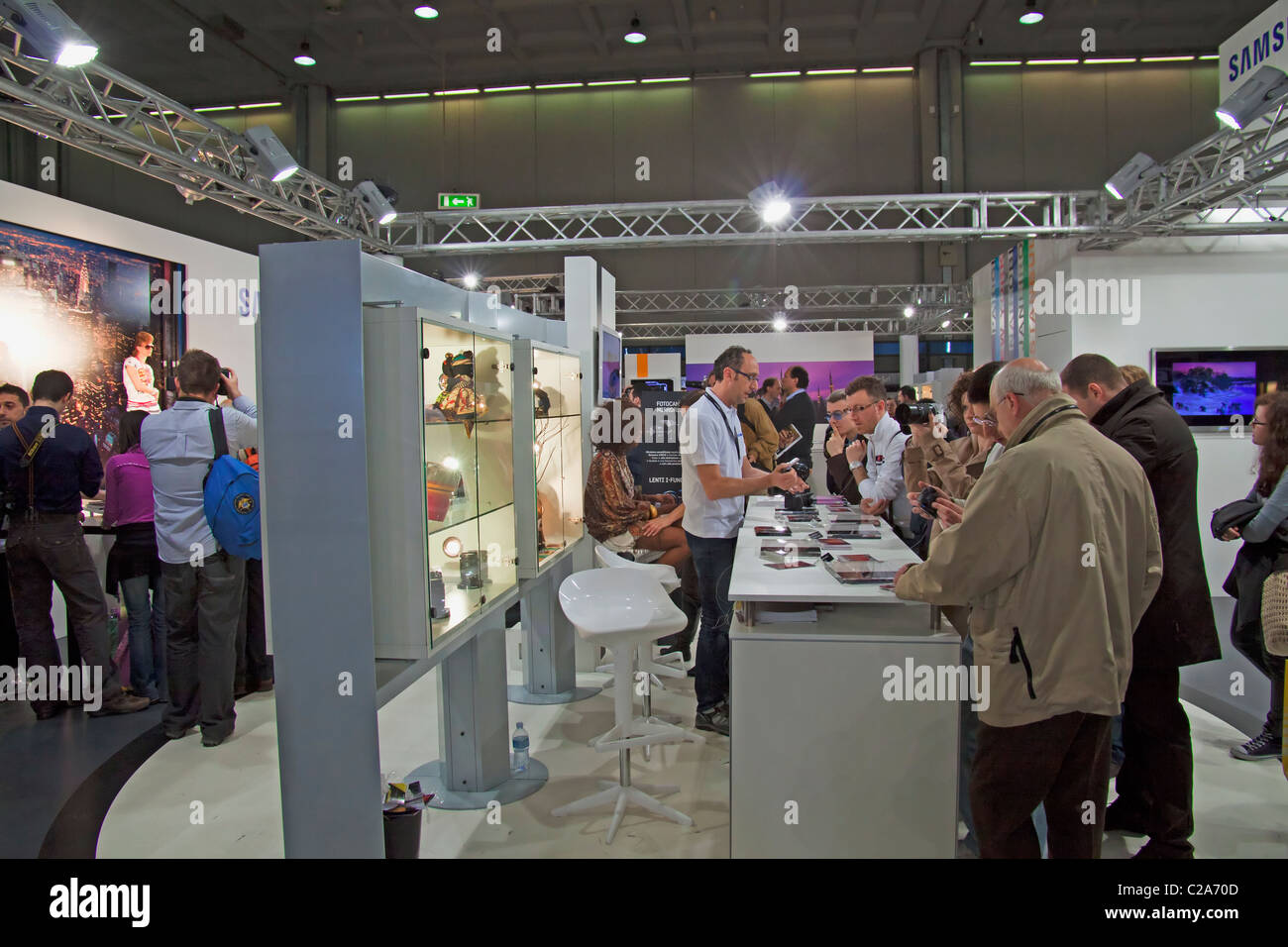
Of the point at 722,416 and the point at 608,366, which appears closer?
the point at 722,416

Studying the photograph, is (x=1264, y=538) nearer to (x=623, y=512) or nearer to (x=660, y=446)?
(x=623, y=512)

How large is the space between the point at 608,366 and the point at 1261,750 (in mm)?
4263

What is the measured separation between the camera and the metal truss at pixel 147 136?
504 centimetres

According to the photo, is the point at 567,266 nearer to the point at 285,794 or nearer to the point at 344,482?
the point at 344,482

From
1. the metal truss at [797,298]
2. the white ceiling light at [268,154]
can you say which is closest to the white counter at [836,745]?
the white ceiling light at [268,154]

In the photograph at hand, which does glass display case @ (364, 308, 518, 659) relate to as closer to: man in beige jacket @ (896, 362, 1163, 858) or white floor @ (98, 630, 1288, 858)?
white floor @ (98, 630, 1288, 858)

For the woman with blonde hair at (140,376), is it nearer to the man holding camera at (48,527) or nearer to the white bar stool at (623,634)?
the man holding camera at (48,527)

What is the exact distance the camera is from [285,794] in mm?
2332

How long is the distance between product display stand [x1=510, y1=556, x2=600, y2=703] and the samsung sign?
19.6 feet

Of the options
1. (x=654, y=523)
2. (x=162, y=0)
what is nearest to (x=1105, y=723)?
(x=654, y=523)

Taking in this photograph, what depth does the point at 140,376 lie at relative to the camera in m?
7.42

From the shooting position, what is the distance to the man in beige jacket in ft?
6.32

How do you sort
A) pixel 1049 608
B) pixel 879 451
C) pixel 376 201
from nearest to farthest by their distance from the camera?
pixel 1049 608 < pixel 879 451 < pixel 376 201
